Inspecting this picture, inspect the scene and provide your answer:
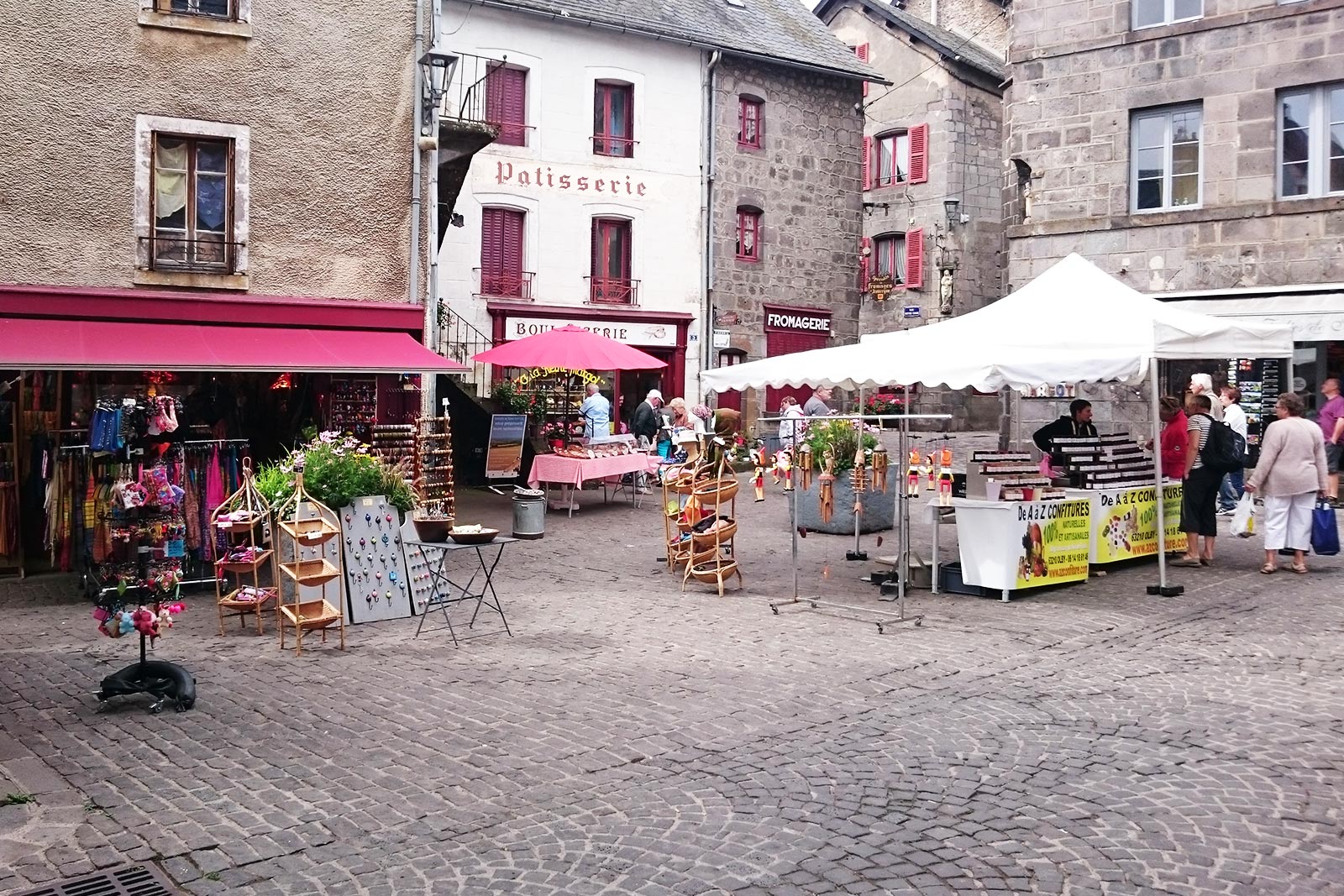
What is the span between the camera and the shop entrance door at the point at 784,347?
89.5 ft

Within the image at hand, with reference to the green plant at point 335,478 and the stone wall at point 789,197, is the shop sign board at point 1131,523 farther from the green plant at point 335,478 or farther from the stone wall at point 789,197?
the stone wall at point 789,197

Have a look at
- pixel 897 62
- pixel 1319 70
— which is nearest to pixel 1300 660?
pixel 1319 70

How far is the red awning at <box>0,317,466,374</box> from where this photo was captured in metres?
10.8

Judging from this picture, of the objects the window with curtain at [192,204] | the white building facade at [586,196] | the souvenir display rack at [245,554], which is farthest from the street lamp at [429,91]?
the white building facade at [586,196]

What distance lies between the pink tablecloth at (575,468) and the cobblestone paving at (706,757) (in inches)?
269

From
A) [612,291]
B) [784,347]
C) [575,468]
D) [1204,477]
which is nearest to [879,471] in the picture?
[1204,477]

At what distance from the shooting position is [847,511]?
14844 millimetres

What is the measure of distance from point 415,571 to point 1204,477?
7.49m

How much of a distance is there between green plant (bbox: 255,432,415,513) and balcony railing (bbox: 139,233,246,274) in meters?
4.15

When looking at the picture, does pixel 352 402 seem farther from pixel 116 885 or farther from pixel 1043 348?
pixel 116 885

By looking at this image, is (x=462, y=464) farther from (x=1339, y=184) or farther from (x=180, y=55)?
(x=1339, y=184)

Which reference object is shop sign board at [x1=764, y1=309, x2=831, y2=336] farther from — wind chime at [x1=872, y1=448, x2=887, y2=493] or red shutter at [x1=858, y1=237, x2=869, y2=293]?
wind chime at [x1=872, y1=448, x2=887, y2=493]

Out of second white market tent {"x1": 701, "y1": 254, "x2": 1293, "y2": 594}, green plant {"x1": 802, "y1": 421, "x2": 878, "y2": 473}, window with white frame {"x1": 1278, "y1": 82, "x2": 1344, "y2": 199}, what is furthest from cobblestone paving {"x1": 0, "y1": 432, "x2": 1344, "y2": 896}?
window with white frame {"x1": 1278, "y1": 82, "x2": 1344, "y2": 199}

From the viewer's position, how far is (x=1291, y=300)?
17359 millimetres
